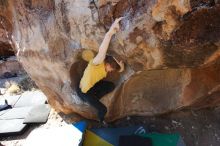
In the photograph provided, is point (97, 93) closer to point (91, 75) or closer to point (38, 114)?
point (91, 75)

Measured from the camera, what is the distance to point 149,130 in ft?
18.5

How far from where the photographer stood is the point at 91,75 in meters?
4.82

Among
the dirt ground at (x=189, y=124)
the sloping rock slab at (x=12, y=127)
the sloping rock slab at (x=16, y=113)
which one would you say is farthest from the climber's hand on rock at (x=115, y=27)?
the sloping rock slab at (x=16, y=113)

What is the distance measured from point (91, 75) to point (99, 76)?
0.11 metres

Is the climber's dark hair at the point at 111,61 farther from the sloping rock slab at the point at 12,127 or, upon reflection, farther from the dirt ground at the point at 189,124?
the sloping rock slab at the point at 12,127

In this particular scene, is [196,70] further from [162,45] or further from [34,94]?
[34,94]

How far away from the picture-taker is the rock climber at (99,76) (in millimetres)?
4522

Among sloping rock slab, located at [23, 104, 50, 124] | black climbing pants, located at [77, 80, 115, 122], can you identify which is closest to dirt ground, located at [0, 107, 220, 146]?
black climbing pants, located at [77, 80, 115, 122]

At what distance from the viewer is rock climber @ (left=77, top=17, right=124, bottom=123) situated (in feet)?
14.8

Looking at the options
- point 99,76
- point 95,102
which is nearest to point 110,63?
point 99,76

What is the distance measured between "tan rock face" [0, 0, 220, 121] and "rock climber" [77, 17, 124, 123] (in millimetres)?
101

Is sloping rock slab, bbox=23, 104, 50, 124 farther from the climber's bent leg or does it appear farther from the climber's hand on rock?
the climber's hand on rock

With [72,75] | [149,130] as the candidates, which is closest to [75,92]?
[72,75]

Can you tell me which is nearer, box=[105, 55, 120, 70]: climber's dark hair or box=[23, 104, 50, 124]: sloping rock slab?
box=[105, 55, 120, 70]: climber's dark hair
